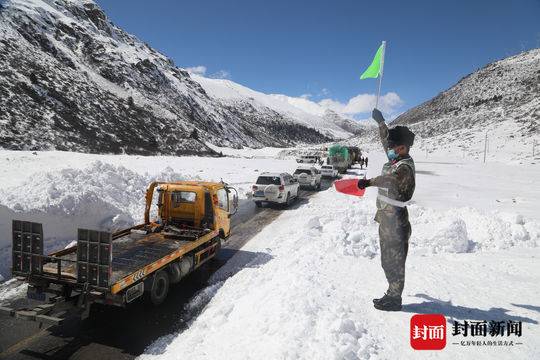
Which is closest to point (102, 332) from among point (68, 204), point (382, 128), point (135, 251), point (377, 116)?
point (135, 251)

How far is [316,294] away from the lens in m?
6.16

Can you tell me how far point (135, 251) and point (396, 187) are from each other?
6205 millimetres

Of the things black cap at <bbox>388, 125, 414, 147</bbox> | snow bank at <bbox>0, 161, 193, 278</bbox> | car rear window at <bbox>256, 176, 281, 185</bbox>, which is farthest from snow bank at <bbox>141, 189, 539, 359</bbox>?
car rear window at <bbox>256, 176, 281, 185</bbox>

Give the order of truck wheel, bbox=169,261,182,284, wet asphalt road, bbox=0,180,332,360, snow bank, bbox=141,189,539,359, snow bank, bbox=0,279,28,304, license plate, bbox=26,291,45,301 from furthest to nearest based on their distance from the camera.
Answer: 1. truck wheel, bbox=169,261,182,284
2. snow bank, bbox=0,279,28,304
3. license plate, bbox=26,291,45,301
4. wet asphalt road, bbox=0,180,332,360
5. snow bank, bbox=141,189,539,359

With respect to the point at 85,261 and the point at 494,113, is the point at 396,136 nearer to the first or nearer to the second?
the point at 85,261

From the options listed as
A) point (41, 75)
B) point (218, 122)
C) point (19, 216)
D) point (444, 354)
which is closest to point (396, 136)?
point (444, 354)

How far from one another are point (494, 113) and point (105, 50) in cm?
10681

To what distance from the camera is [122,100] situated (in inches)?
3162

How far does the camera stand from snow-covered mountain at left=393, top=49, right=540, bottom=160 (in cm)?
6969

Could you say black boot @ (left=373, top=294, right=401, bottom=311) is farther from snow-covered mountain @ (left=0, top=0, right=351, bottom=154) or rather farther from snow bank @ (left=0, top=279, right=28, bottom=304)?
snow-covered mountain @ (left=0, top=0, right=351, bottom=154)

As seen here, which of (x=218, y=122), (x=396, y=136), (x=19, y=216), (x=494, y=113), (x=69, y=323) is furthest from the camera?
(x=218, y=122)

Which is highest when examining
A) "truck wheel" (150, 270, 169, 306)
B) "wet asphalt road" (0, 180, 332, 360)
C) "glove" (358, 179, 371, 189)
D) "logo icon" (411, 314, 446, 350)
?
"glove" (358, 179, 371, 189)

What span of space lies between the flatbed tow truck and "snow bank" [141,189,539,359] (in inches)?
39.5

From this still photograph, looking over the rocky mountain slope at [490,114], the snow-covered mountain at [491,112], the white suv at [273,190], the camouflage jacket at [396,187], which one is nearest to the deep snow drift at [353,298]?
the camouflage jacket at [396,187]
